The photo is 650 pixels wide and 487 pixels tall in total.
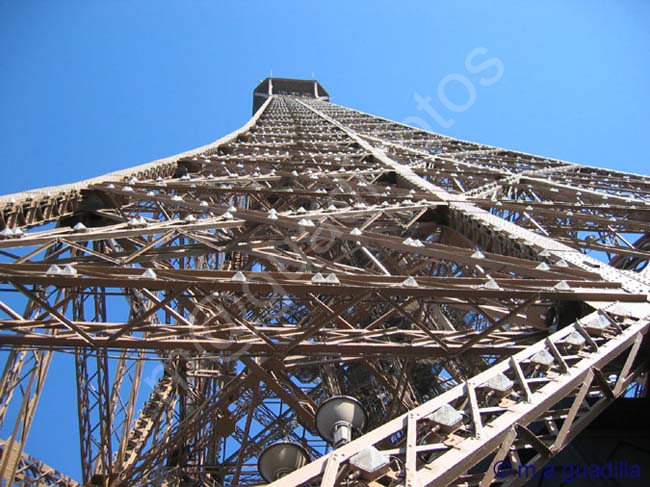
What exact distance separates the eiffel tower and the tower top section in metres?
35.6

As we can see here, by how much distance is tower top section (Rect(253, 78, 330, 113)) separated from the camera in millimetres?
50500

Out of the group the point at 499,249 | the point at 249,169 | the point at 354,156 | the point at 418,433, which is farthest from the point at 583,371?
the point at 354,156

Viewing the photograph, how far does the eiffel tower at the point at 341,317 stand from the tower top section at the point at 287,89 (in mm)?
35643

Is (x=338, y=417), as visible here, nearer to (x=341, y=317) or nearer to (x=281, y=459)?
(x=281, y=459)

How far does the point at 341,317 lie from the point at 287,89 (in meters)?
45.3

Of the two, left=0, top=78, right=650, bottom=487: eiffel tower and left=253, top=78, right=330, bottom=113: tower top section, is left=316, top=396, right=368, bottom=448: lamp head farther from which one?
left=253, top=78, right=330, bottom=113: tower top section

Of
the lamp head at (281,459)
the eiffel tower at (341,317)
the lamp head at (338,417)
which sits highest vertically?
the eiffel tower at (341,317)

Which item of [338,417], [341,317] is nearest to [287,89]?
[341,317]

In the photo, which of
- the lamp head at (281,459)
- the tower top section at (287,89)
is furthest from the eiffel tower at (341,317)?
the tower top section at (287,89)

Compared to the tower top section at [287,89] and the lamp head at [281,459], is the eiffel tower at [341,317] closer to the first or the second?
the lamp head at [281,459]

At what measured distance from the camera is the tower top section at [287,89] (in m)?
50.5

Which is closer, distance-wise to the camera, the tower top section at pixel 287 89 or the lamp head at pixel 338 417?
the lamp head at pixel 338 417

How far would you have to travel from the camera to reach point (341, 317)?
314 inches

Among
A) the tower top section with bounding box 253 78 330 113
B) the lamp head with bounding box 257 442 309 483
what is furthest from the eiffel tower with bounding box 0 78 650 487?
the tower top section with bounding box 253 78 330 113
